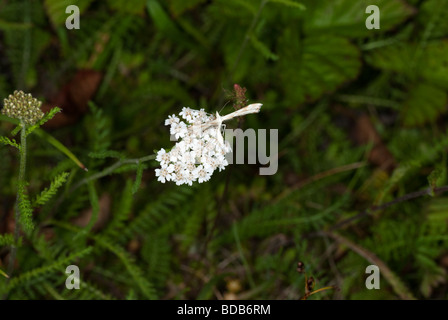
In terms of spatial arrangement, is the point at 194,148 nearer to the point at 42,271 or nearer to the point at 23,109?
the point at 23,109

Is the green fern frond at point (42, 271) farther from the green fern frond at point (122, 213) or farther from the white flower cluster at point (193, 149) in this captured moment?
the white flower cluster at point (193, 149)

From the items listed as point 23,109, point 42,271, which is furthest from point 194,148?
point 42,271

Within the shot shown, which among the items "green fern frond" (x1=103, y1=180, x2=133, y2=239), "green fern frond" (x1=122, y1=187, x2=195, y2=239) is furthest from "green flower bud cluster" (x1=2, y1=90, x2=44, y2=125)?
"green fern frond" (x1=122, y1=187, x2=195, y2=239)

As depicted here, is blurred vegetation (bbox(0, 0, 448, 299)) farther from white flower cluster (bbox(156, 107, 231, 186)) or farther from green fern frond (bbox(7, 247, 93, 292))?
white flower cluster (bbox(156, 107, 231, 186))

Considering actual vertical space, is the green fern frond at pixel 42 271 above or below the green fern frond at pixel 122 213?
below

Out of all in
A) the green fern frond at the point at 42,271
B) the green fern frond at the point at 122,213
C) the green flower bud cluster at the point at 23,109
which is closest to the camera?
the green flower bud cluster at the point at 23,109

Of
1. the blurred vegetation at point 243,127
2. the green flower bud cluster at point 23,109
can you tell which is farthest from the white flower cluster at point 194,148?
the blurred vegetation at point 243,127

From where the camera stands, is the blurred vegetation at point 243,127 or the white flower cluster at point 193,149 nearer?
the white flower cluster at point 193,149
